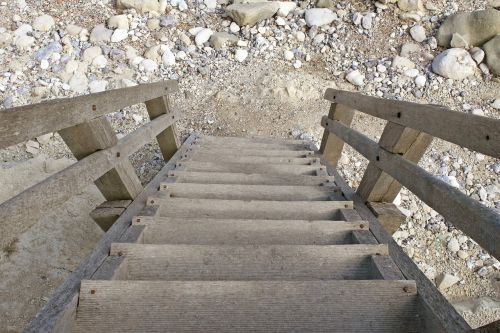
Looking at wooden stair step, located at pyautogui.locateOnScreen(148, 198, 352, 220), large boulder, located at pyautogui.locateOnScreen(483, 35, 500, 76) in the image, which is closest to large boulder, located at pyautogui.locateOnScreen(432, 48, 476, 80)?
large boulder, located at pyautogui.locateOnScreen(483, 35, 500, 76)

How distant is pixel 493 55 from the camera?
263 inches

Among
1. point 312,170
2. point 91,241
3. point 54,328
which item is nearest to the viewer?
point 54,328

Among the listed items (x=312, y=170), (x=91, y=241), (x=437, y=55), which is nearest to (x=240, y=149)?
(x=312, y=170)

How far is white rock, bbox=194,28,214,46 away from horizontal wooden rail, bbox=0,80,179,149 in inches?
232

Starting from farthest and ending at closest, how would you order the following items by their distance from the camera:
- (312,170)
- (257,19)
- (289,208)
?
(257,19) → (312,170) → (289,208)

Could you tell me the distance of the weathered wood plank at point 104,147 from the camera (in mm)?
1781

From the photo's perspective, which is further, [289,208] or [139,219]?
[289,208]

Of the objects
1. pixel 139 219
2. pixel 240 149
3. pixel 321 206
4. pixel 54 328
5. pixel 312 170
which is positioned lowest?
pixel 240 149

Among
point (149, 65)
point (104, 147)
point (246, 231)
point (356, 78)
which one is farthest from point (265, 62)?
point (246, 231)

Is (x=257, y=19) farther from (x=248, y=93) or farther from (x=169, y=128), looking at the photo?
(x=169, y=128)

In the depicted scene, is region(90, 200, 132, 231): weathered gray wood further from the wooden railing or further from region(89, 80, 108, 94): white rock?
region(89, 80, 108, 94): white rock

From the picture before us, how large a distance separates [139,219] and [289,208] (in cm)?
93

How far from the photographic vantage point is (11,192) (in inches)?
168

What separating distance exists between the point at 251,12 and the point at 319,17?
158 centimetres
